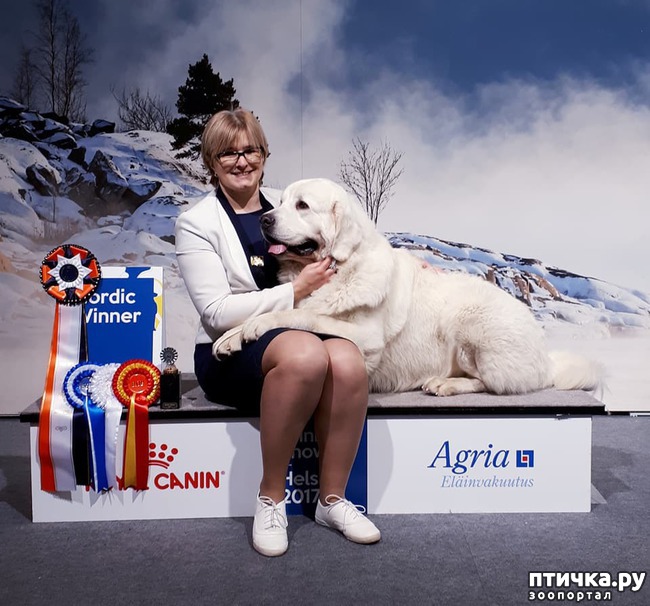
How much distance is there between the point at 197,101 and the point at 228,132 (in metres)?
1.91

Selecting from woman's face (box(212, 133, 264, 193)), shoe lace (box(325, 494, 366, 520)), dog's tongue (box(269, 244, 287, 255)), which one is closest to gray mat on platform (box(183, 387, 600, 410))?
shoe lace (box(325, 494, 366, 520))

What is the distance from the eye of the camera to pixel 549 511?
2420 mm

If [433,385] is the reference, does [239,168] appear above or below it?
above

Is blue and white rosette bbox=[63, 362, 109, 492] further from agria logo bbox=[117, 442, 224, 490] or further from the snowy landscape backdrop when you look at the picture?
the snowy landscape backdrop

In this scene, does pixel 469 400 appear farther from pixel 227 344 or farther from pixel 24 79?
pixel 24 79

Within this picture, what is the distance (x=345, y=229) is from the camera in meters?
2.38

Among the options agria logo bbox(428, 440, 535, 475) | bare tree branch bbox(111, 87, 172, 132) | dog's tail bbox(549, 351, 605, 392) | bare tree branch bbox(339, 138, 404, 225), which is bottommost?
agria logo bbox(428, 440, 535, 475)

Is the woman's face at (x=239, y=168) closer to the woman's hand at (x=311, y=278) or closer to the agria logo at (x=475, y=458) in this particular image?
the woman's hand at (x=311, y=278)

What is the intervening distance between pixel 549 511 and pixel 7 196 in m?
3.61

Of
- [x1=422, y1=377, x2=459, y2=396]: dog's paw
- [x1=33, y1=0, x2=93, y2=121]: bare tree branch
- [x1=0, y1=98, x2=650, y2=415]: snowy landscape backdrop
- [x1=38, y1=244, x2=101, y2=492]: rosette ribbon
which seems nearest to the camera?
[x1=38, y1=244, x2=101, y2=492]: rosette ribbon

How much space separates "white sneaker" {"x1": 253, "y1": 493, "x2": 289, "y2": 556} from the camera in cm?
205

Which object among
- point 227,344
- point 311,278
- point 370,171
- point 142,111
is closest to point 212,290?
point 227,344

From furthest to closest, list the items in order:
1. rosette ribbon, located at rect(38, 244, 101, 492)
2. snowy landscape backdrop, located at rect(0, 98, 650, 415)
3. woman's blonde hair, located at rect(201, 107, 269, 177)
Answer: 1. snowy landscape backdrop, located at rect(0, 98, 650, 415)
2. woman's blonde hair, located at rect(201, 107, 269, 177)
3. rosette ribbon, located at rect(38, 244, 101, 492)

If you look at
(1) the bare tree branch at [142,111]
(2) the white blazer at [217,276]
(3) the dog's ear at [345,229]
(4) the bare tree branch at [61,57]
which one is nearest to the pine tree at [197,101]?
(1) the bare tree branch at [142,111]
